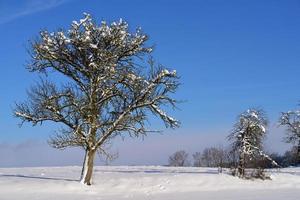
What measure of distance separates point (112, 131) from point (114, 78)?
320 cm

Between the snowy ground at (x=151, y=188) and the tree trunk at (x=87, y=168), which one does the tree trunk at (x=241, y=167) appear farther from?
the tree trunk at (x=87, y=168)

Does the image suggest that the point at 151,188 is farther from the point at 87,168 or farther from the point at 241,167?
the point at 241,167

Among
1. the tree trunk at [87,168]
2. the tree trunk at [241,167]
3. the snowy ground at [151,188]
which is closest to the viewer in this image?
the snowy ground at [151,188]

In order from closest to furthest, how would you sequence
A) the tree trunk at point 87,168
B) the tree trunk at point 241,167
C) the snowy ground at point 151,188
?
the snowy ground at point 151,188 < the tree trunk at point 87,168 < the tree trunk at point 241,167

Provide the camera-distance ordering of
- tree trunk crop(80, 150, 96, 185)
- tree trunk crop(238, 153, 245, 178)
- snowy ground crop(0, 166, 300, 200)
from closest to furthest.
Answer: snowy ground crop(0, 166, 300, 200), tree trunk crop(80, 150, 96, 185), tree trunk crop(238, 153, 245, 178)

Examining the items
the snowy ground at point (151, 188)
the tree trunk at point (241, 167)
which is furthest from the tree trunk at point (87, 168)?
the tree trunk at point (241, 167)

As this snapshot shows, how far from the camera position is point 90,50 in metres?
30.4

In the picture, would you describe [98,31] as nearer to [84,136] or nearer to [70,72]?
[70,72]

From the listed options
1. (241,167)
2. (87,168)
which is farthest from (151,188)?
(241,167)

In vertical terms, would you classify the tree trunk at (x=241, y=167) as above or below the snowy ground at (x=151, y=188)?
above

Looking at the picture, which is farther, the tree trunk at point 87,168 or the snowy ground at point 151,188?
the tree trunk at point 87,168

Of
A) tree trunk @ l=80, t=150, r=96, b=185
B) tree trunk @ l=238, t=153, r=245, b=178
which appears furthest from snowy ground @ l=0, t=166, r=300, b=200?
tree trunk @ l=238, t=153, r=245, b=178

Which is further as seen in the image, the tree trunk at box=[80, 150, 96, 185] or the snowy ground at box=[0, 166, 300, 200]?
the tree trunk at box=[80, 150, 96, 185]

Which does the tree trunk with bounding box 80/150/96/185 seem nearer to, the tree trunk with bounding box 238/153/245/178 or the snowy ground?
the snowy ground
